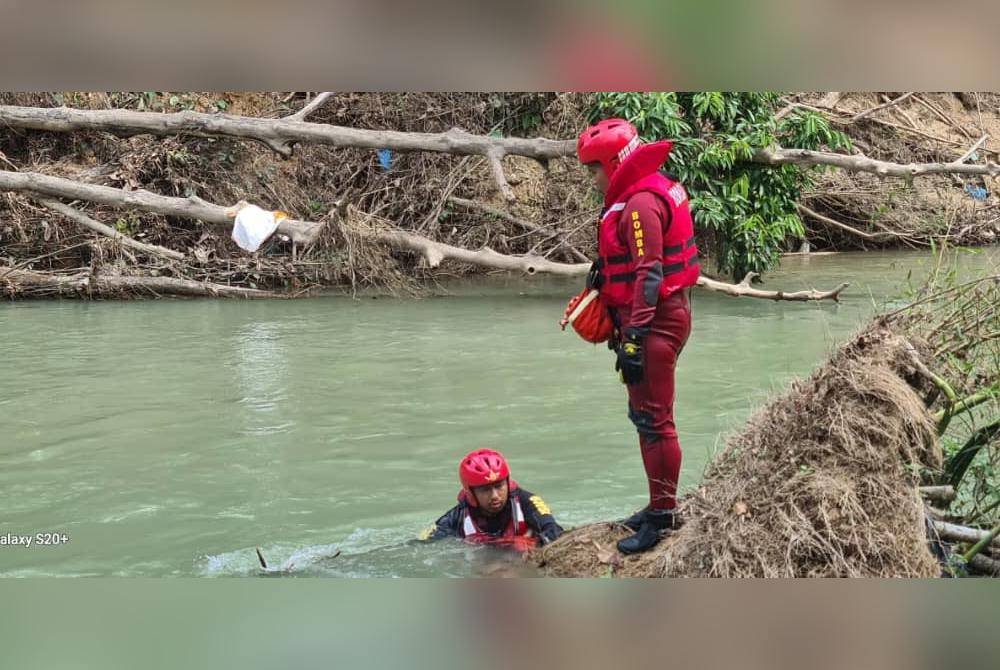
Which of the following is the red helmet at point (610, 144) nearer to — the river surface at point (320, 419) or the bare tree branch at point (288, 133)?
the river surface at point (320, 419)

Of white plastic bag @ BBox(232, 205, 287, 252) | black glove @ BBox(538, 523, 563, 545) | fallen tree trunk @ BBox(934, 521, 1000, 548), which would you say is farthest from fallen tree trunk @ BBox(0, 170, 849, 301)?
fallen tree trunk @ BBox(934, 521, 1000, 548)

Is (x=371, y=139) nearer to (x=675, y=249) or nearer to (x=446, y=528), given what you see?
(x=446, y=528)

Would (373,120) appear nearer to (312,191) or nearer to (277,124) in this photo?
(312,191)

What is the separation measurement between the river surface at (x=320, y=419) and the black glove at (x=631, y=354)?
0.96m

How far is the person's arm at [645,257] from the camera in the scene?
455cm

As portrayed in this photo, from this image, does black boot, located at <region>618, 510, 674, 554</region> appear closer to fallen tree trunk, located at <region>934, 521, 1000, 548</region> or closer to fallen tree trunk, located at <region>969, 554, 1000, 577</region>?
fallen tree trunk, located at <region>934, 521, 1000, 548</region>

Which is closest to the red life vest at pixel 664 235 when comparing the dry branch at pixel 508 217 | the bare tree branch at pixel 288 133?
the bare tree branch at pixel 288 133

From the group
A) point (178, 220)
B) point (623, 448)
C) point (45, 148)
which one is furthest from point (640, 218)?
point (45, 148)

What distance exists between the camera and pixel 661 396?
15.4 ft

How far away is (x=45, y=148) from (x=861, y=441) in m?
16.0

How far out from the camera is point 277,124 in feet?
45.3

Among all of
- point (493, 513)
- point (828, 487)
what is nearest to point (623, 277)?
point (828, 487)

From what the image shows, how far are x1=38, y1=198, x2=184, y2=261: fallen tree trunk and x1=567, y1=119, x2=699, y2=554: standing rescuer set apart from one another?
1182 cm

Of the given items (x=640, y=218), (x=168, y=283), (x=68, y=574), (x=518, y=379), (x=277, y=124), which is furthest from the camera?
(x=168, y=283)
